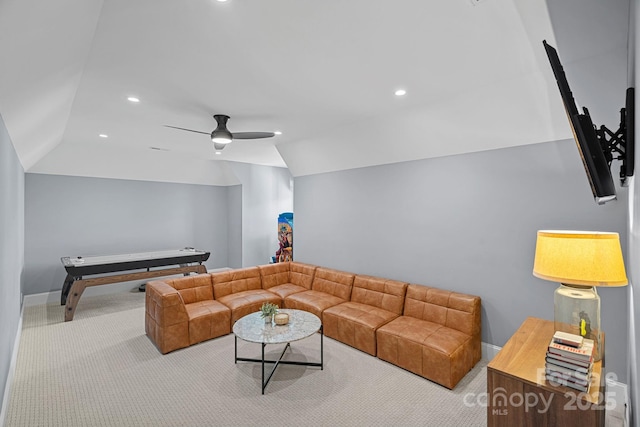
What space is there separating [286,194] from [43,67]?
656 centimetres

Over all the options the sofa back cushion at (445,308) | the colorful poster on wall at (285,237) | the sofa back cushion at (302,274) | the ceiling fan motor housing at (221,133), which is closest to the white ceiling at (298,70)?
the ceiling fan motor housing at (221,133)

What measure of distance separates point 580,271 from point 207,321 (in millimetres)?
3802

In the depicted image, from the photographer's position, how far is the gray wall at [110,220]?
5.50m

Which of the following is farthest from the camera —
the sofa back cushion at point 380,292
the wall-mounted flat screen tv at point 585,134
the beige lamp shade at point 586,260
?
the sofa back cushion at point 380,292

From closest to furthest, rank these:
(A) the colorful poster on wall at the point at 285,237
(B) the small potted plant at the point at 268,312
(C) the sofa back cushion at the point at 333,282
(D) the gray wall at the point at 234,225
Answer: (B) the small potted plant at the point at 268,312, (C) the sofa back cushion at the point at 333,282, (A) the colorful poster on wall at the point at 285,237, (D) the gray wall at the point at 234,225

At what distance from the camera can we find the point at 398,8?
1.72m

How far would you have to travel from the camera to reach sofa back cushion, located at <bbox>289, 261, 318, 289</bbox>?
5150 mm

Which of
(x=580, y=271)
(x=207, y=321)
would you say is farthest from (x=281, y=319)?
(x=580, y=271)

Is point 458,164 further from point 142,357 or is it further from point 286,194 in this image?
point 286,194

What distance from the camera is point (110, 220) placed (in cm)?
626

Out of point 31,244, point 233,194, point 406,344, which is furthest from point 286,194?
point 406,344

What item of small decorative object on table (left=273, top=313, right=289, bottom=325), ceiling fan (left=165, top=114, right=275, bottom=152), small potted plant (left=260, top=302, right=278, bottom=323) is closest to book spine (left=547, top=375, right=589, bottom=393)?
small decorative object on table (left=273, top=313, right=289, bottom=325)

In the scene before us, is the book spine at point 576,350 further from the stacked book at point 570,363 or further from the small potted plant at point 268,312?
the small potted plant at point 268,312

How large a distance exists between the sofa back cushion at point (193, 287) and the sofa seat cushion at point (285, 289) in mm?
1004
